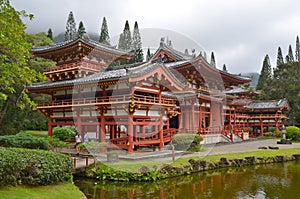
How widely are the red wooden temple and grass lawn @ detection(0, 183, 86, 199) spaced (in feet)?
28.5

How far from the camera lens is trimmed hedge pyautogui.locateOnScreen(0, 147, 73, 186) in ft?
30.7

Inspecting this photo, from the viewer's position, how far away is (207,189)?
45.1ft

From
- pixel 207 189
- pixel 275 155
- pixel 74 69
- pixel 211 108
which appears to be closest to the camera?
pixel 207 189

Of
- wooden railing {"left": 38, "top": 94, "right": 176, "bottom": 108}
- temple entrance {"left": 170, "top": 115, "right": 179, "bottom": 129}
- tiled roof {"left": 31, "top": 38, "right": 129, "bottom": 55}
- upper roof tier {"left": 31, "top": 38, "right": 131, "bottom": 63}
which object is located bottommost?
temple entrance {"left": 170, "top": 115, "right": 179, "bottom": 129}

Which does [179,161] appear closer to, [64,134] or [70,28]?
[64,134]

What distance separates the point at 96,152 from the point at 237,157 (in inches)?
416

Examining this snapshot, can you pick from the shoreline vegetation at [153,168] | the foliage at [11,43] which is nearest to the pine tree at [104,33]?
the shoreline vegetation at [153,168]

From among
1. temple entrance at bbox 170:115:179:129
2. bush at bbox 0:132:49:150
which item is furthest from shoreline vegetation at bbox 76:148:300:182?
temple entrance at bbox 170:115:179:129

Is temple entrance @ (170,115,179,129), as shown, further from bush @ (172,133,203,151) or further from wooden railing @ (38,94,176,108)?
wooden railing @ (38,94,176,108)

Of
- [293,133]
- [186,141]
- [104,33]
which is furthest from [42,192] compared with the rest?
[104,33]

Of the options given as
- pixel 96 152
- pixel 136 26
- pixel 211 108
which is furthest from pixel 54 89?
pixel 136 26

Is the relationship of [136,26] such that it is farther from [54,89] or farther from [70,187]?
[70,187]

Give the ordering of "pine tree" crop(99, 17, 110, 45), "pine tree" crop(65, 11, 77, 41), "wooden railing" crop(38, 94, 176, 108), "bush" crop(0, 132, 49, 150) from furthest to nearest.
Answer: "pine tree" crop(65, 11, 77, 41)
"pine tree" crop(99, 17, 110, 45)
"wooden railing" crop(38, 94, 176, 108)
"bush" crop(0, 132, 49, 150)

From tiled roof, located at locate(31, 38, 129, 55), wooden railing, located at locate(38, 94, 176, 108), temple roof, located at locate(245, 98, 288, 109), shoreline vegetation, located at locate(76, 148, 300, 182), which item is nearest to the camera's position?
shoreline vegetation, located at locate(76, 148, 300, 182)
